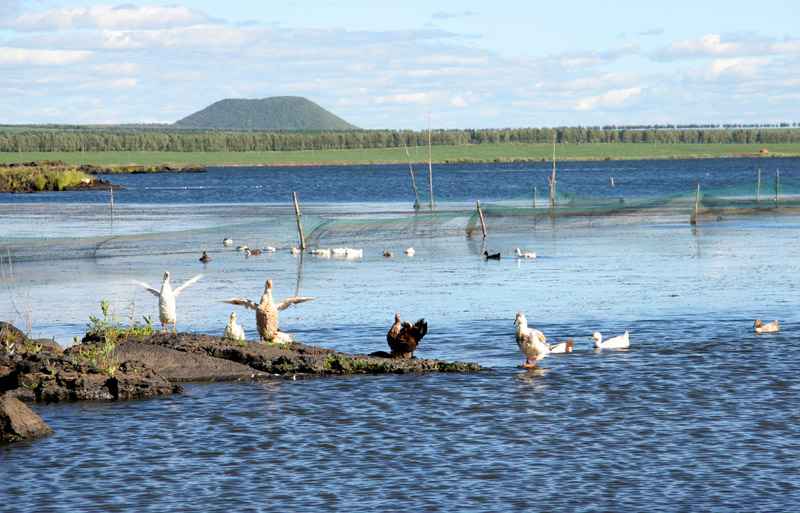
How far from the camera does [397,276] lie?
3762 cm

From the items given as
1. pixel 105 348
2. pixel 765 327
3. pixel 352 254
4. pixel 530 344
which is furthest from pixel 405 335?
pixel 352 254

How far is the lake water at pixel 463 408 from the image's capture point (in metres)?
13.7

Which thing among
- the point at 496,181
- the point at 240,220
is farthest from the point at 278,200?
the point at 496,181

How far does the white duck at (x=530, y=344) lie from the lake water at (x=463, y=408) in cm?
27

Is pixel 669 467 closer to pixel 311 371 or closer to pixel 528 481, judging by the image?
pixel 528 481

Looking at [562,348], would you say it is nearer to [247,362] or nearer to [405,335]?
[405,335]

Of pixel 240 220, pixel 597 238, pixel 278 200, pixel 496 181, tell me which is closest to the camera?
pixel 597 238

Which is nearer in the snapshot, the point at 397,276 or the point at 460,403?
the point at 460,403

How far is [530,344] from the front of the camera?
20688mm

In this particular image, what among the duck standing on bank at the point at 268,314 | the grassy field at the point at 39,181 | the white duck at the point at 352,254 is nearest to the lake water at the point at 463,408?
the duck standing on bank at the point at 268,314

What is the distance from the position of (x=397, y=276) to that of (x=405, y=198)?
61445 mm

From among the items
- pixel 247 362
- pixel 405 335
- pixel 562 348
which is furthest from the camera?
pixel 562 348

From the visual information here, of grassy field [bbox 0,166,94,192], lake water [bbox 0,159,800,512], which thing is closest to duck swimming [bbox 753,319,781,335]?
lake water [bbox 0,159,800,512]

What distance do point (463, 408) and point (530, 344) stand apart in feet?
10.7
